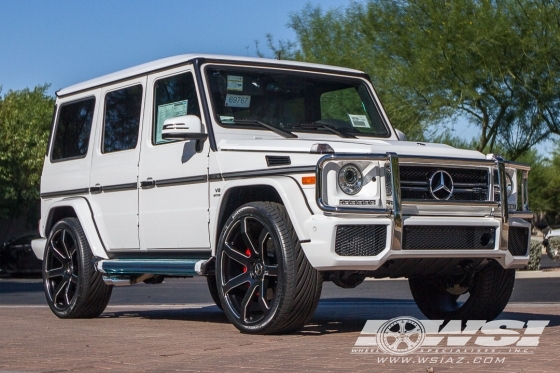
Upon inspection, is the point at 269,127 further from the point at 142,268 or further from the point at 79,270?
the point at 79,270

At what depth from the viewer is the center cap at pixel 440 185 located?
806cm

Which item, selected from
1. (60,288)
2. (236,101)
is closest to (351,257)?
(236,101)

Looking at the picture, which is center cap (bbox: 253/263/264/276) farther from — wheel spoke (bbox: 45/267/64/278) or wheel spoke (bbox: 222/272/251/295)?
wheel spoke (bbox: 45/267/64/278)

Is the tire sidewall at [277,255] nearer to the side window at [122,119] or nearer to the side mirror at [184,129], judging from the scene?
the side mirror at [184,129]

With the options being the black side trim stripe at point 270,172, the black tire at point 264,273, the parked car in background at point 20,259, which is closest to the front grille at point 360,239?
the black tire at point 264,273

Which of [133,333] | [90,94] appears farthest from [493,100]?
[133,333]

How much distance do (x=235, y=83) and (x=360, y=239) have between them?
2.24 metres

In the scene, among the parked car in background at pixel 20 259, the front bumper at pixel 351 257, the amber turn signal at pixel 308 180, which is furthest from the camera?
the parked car in background at pixel 20 259

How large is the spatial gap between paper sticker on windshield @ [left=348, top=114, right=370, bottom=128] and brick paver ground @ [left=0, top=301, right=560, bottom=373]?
68.3 inches

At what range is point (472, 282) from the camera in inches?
361

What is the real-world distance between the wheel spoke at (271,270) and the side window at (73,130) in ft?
11.0

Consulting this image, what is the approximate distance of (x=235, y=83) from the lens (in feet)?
30.5

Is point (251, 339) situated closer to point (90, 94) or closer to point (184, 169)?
point (184, 169)

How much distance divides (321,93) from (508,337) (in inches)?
120
